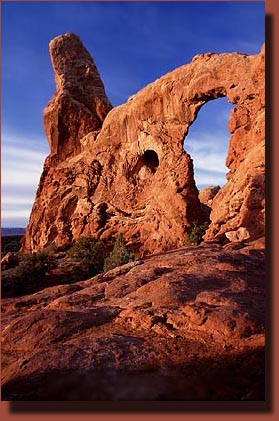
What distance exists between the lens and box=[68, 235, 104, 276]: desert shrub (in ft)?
62.2

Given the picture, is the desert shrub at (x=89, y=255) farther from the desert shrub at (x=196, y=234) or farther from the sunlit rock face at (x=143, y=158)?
the desert shrub at (x=196, y=234)

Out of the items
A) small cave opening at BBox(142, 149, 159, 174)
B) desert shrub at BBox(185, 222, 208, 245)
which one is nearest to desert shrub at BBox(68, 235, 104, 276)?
desert shrub at BBox(185, 222, 208, 245)

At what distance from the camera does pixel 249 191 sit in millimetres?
14711

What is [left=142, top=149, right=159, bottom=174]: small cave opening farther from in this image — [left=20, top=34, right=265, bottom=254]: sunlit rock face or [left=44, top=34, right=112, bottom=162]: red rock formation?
[left=44, top=34, right=112, bottom=162]: red rock formation

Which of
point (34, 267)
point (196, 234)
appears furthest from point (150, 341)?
point (196, 234)

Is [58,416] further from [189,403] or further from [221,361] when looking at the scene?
[221,361]

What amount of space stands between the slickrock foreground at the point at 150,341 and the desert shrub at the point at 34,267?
7521mm

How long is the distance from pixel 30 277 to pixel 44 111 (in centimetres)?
1600

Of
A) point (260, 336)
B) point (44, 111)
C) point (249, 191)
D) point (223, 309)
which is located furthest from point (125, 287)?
point (44, 111)

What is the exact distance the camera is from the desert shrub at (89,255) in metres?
19.0

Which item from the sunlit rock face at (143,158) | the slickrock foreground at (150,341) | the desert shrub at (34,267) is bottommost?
the slickrock foreground at (150,341)

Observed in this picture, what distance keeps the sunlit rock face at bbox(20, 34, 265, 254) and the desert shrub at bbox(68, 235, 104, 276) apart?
1831 mm

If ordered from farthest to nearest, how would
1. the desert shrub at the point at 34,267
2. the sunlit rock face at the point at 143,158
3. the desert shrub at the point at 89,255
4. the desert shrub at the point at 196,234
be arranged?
the desert shrub at the point at 89,255 → the desert shrub at the point at 196,234 → the desert shrub at the point at 34,267 → the sunlit rock face at the point at 143,158

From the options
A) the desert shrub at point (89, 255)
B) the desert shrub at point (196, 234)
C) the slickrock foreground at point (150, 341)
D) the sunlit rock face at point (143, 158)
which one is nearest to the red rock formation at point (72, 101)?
the sunlit rock face at point (143, 158)
